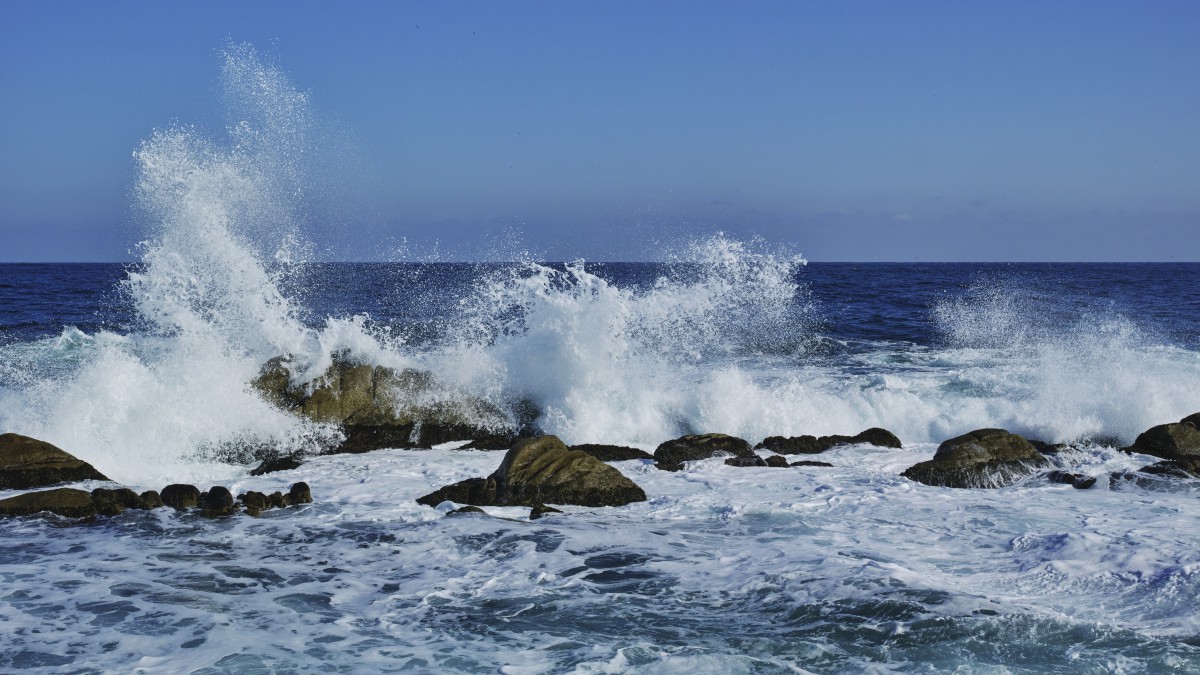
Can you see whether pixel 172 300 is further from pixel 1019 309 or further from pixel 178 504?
pixel 1019 309

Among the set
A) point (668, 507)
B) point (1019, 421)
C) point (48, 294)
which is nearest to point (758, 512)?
point (668, 507)

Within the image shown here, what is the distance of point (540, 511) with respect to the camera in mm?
8258

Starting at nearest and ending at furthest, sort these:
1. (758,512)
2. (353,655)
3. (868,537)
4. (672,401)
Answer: (353,655), (868,537), (758,512), (672,401)

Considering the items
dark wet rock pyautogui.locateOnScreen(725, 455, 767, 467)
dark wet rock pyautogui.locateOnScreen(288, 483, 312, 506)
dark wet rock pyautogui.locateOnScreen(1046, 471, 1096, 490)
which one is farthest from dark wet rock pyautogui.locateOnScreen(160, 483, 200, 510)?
dark wet rock pyautogui.locateOnScreen(1046, 471, 1096, 490)

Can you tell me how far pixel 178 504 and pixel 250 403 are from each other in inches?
125

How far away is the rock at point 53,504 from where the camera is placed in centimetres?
814

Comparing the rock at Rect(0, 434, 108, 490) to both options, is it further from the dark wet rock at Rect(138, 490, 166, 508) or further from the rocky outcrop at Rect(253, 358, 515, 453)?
the rocky outcrop at Rect(253, 358, 515, 453)

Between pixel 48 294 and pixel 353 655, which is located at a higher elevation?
pixel 48 294

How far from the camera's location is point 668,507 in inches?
339

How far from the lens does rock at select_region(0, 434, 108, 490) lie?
9.25 metres

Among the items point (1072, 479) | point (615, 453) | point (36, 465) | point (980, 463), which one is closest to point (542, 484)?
point (615, 453)

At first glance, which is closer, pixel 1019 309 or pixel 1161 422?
pixel 1161 422

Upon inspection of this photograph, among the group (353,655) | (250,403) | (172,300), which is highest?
(172,300)

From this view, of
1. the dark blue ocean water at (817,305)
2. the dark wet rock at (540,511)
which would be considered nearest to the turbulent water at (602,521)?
the dark wet rock at (540,511)
